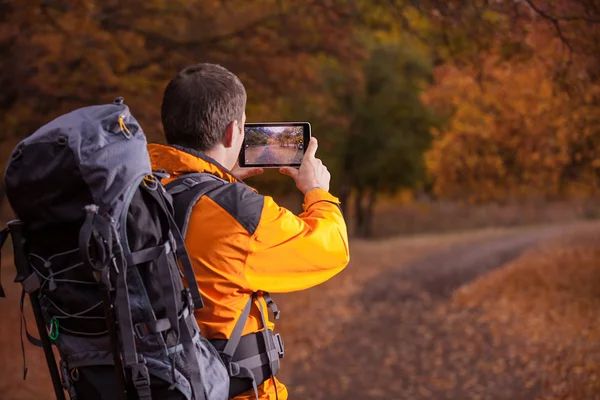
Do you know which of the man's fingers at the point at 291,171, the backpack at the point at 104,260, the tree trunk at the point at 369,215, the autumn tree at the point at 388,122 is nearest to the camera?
the backpack at the point at 104,260

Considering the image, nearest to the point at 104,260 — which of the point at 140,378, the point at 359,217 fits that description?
the point at 140,378

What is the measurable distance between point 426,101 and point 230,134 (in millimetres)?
14576

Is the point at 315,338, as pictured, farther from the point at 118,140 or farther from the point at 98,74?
the point at 118,140

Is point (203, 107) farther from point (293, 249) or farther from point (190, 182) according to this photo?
point (293, 249)

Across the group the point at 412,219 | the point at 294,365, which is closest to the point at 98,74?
the point at 294,365

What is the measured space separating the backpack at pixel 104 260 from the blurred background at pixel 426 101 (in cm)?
422

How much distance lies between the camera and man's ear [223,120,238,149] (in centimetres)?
221

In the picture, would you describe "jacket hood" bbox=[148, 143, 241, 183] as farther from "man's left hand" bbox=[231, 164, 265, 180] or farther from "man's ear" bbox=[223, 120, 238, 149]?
"man's left hand" bbox=[231, 164, 265, 180]

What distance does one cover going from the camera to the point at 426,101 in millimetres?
16344

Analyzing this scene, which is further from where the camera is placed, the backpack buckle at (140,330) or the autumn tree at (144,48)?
the autumn tree at (144,48)

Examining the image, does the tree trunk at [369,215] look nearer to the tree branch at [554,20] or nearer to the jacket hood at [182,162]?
the tree branch at [554,20]

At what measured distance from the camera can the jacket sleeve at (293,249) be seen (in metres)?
2.12

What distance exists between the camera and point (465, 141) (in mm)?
15109

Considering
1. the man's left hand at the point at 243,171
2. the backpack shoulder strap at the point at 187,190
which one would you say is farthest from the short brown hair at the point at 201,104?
the man's left hand at the point at 243,171
